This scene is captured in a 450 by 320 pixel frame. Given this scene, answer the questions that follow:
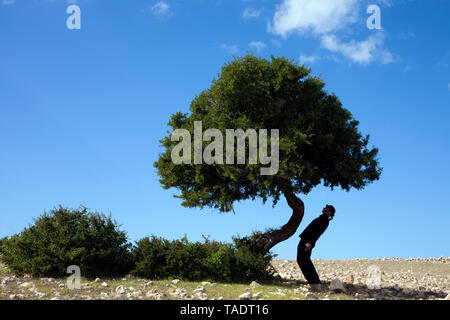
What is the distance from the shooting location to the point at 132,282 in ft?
Result: 47.4

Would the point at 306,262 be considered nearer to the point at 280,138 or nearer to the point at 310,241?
the point at 310,241

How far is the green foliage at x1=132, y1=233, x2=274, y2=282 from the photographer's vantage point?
15.5m

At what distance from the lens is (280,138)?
49.7 ft

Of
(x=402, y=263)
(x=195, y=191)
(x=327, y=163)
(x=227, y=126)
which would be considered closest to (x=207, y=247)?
(x=195, y=191)

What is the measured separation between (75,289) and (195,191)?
5796 mm

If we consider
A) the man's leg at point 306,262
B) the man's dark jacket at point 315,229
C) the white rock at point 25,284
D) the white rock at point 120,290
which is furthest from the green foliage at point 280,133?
the white rock at point 25,284

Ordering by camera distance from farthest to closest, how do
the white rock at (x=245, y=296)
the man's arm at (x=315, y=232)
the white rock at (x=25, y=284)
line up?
the man's arm at (x=315, y=232) < the white rock at (x=25, y=284) < the white rock at (x=245, y=296)

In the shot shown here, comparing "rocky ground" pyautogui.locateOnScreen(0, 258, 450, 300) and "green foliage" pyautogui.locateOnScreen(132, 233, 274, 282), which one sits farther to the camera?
"green foliage" pyautogui.locateOnScreen(132, 233, 274, 282)

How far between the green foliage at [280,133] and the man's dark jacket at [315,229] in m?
1.39

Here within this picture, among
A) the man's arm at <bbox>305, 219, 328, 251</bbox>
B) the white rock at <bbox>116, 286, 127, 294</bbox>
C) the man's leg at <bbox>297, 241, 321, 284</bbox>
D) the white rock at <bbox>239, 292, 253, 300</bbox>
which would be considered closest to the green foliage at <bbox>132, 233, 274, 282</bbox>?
the man's leg at <bbox>297, 241, 321, 284</bbox>

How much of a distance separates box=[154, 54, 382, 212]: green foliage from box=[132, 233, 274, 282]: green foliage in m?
1.78

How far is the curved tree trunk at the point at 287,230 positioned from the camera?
1702 centimetres

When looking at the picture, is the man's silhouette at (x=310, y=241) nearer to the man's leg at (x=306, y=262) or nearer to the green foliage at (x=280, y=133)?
the man's leg at (x=306, y=262)

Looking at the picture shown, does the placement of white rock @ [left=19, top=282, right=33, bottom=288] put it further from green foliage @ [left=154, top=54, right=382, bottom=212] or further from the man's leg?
the man's leg
